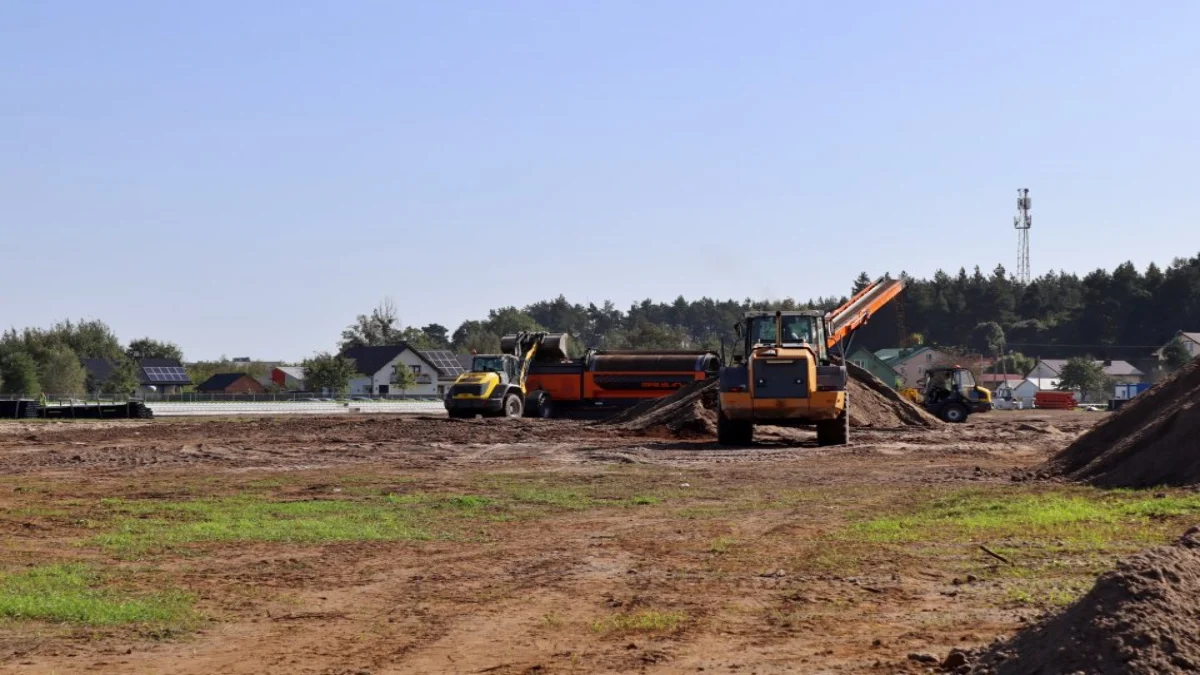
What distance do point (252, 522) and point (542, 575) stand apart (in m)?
5.75

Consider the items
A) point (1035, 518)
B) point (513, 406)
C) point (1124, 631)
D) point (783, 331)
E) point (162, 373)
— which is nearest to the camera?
point (1124, 631)

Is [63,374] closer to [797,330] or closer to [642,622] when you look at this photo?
[797,330]

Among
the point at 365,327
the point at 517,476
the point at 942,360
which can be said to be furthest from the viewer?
the point at 365,327

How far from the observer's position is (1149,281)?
127062mm

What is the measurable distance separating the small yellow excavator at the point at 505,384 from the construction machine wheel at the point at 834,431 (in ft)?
55.4

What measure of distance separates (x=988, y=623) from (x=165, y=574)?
7.37 metres

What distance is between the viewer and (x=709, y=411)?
130 feet

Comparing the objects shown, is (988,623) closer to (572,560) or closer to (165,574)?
(572,560)

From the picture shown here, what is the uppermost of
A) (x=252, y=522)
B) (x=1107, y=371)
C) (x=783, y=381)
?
(x=1107, y=371)

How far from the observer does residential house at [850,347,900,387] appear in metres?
78.6

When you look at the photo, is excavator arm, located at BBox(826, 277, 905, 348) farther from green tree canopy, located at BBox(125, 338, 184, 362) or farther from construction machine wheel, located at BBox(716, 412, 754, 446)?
green tree canopy, located at BBox(125, 338, 184, 362)

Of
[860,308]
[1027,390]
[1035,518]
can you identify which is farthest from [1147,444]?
[1027,390]

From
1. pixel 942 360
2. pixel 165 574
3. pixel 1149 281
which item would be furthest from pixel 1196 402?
pixel 1149 281

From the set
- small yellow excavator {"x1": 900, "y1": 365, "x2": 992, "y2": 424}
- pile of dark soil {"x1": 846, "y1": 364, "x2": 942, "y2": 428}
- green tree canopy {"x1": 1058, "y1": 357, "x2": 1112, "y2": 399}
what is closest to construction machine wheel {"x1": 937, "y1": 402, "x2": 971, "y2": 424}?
small yellow excavator {"x1": 900, "y1": 365, "x2": 992, "y2": 424}
